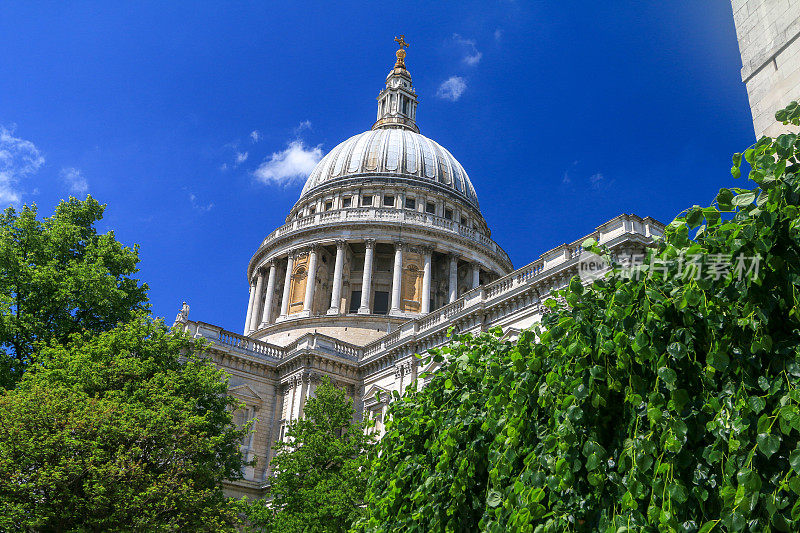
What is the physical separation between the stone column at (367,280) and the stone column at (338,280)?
1612 mm

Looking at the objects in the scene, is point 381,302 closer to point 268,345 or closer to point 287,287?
point 287,287

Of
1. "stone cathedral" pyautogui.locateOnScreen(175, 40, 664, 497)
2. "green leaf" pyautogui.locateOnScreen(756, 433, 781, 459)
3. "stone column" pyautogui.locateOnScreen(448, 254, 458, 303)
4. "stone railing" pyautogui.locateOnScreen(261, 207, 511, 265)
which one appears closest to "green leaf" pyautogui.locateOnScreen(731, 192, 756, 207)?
"green leaf" pyautogui.locateOnScreen(756, 433, 781, 459)

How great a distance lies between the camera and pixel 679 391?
19.8ft

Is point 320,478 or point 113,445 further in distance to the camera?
point 320,478

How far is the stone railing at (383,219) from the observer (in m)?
52.5

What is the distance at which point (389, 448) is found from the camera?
1167 centimetres

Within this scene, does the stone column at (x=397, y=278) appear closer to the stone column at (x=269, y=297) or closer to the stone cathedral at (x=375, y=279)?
the stone cathedral at (x=375, y=279)

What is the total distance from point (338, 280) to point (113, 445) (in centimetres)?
3016

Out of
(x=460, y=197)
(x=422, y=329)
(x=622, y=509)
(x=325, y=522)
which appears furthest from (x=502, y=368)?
(x=460, y=197)

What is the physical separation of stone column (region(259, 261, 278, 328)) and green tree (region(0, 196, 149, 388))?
79.8 feet

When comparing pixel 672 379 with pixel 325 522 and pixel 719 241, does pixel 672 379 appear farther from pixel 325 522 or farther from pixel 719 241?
pixel 325 522

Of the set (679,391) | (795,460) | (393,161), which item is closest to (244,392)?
(393,161)

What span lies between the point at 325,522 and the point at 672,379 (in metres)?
18.4

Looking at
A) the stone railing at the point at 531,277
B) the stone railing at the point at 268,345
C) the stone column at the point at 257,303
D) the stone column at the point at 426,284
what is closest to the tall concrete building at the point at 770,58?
the stone railing at the point at 531,277
